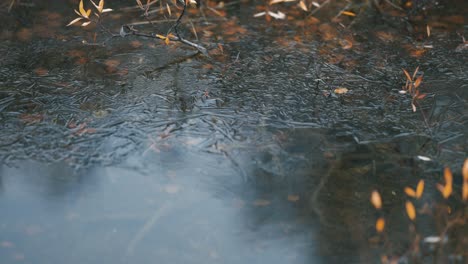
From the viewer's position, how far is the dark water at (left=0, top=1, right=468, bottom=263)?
8.64 ft

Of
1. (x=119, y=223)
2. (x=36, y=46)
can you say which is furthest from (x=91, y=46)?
(x=119, y=223)

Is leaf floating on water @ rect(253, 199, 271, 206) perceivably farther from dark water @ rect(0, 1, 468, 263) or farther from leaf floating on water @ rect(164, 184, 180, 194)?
leaf floating on water @ rect(164, 184, 180, 194)

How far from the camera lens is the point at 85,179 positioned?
116 inches

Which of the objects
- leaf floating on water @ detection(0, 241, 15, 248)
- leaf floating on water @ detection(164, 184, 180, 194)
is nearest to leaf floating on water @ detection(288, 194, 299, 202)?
leaf floating on water @ detection(164, 184, 180, 194)

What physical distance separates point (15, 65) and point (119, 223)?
160cm

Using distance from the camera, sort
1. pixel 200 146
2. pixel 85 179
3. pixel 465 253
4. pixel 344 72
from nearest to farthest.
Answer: pixel 465 253, pixel 85 179, pixel 200 146, pixel 344 72

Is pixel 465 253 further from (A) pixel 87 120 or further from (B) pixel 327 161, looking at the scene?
(A) pixel 87 120

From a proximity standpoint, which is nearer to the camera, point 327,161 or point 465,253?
point 465,253

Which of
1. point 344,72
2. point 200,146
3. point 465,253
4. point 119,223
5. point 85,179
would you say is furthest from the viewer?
point 344,72

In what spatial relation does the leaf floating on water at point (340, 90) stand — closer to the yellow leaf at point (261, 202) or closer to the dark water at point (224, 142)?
the dark water at point (224, 142)

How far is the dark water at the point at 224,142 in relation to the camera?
2.63m

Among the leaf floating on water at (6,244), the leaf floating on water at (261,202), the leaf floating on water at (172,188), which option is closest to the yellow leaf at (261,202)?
the leaf floating on water at (261,202)

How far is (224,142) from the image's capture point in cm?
319

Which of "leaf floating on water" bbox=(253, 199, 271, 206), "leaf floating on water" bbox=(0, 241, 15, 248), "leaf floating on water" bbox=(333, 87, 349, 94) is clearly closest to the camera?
"leaf floating on water" bbox=(0, 241, 15, 248)
